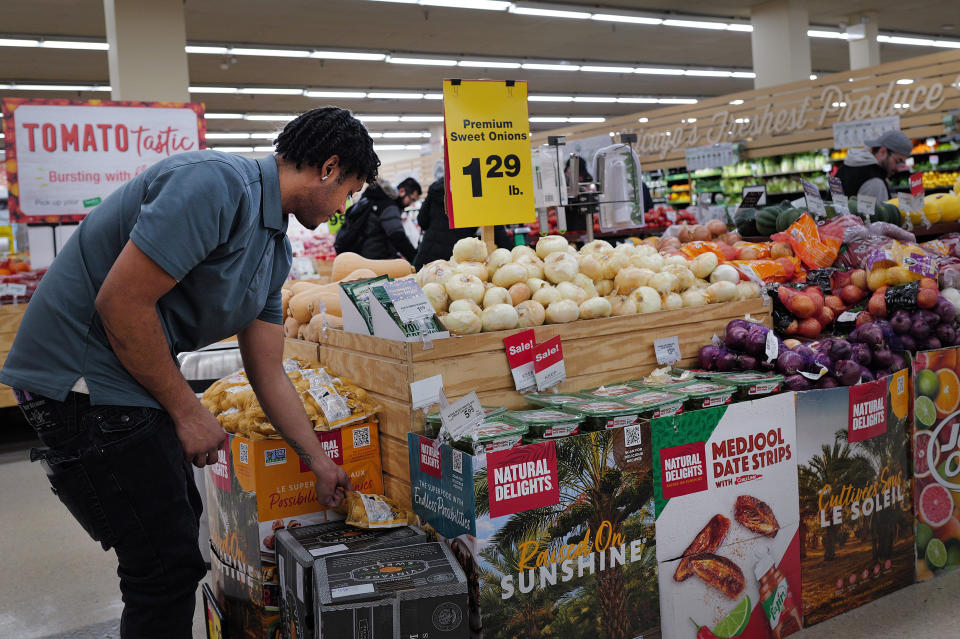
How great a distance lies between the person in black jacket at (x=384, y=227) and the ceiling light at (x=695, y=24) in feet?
26.5

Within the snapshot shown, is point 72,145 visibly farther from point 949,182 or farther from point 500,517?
point 949,182

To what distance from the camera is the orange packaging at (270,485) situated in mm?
2113

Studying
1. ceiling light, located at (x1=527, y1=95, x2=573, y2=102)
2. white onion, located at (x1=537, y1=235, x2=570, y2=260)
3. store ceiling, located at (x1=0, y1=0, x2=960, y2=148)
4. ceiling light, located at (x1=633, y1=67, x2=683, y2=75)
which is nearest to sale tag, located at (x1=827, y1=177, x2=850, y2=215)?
white onion, located at (x1=537, y1=235, x2=570, y2=260)

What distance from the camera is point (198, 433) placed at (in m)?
1.64

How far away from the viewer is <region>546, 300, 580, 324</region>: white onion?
2.40 metres

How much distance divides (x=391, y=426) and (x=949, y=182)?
10364mm

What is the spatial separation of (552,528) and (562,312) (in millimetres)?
685

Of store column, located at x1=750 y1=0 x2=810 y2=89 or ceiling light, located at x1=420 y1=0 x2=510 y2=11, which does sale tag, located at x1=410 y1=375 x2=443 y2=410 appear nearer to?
ceiling light, located at x1=420 y1=0 x2=510 y2=11

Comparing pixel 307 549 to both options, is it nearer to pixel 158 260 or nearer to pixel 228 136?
pixel 158 260

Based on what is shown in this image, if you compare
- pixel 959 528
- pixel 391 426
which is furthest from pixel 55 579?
pixel 959 528

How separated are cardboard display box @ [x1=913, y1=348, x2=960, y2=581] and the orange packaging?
1787 mm

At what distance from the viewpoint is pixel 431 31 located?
39.7 ft

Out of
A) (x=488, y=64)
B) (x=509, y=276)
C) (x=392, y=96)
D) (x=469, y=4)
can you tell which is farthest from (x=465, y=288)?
(x=392, y=96)

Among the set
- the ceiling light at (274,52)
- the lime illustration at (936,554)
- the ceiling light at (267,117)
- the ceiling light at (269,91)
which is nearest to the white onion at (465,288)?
the lime illustration at (936,554)
